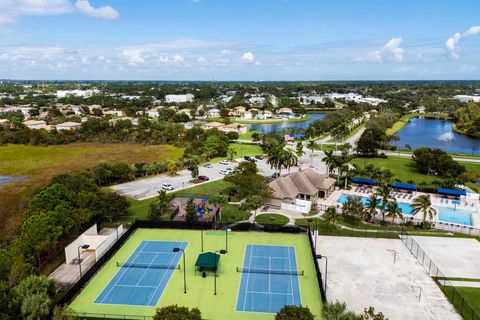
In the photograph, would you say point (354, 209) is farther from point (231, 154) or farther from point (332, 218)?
point (231, 154)

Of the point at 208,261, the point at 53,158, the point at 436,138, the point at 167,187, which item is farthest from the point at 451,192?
the point at 53,158

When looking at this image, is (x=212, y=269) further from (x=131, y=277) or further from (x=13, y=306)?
(x=13, y=306)

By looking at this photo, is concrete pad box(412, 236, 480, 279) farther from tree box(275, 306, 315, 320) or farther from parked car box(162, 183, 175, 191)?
parked car box(162, 183, 175, 191)

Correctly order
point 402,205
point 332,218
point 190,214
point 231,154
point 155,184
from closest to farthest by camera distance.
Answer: point 332,218 → point 190,214 → point 402,205 → point 155,184 → point 231,154

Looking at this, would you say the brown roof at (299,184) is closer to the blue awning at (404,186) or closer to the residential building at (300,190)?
the residential building at (300,190)

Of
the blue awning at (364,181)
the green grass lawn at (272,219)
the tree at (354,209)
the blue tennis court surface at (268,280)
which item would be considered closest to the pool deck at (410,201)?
the blue awning at (364,181)

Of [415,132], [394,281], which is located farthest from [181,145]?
[415,132]
